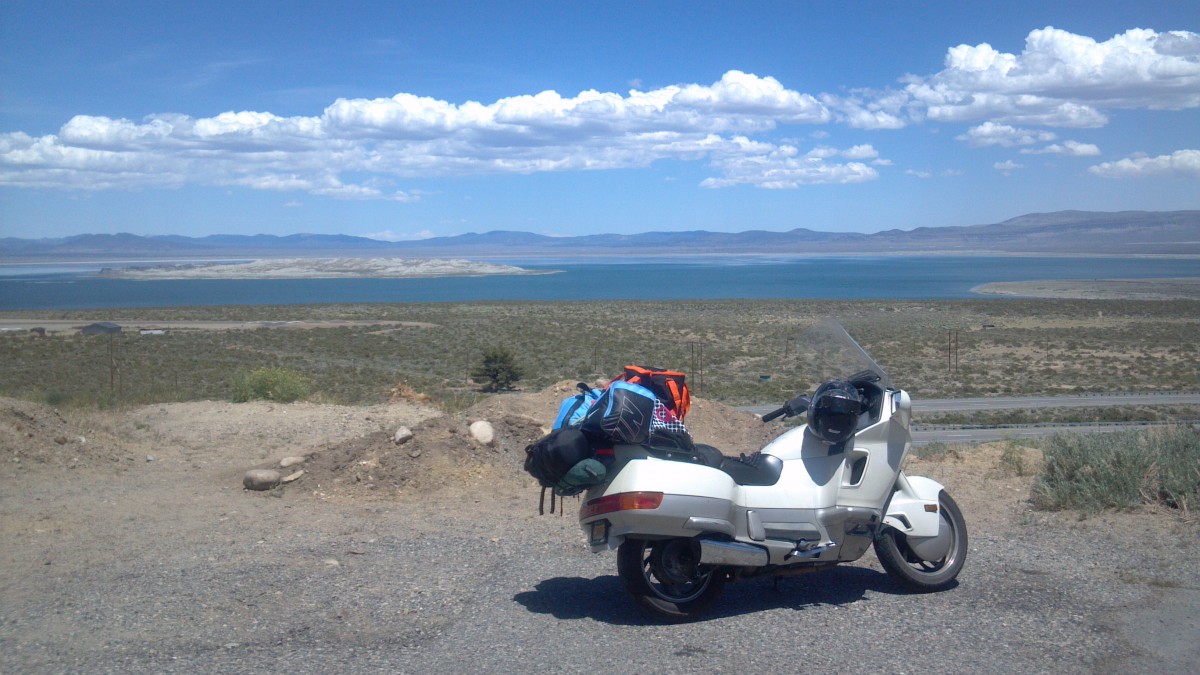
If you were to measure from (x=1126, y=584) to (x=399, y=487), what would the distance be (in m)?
6.27

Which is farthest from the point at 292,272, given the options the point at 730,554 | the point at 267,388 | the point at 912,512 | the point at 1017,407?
the point at 730,554

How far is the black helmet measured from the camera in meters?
5.95

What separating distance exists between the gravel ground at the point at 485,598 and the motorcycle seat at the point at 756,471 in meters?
0.76

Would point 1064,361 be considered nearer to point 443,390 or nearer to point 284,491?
point 443,390

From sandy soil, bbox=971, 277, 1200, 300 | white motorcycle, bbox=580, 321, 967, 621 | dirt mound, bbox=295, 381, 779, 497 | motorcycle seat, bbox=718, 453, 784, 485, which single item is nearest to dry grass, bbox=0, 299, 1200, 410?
dirt mound, bbox=295, 381, 779, 497

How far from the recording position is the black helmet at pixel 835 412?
5945mm

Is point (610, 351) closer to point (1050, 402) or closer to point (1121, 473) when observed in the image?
point (1050, 402)

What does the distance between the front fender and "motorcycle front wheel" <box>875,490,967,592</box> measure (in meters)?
0.05

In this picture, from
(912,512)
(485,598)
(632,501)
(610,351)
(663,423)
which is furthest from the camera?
(610,351)

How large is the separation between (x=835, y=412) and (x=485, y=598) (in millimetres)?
2401

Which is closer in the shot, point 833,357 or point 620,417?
point 620,417

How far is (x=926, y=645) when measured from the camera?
5.24m

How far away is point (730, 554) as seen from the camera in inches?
226

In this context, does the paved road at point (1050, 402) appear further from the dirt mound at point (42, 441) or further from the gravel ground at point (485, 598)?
the gravel ground at point (485, 598)
